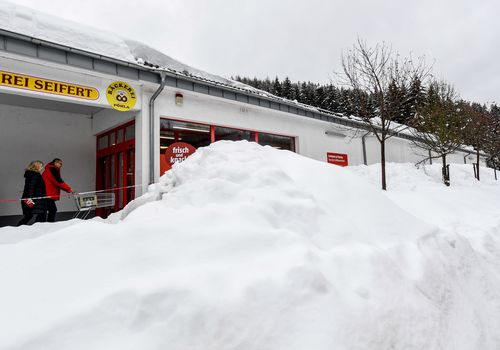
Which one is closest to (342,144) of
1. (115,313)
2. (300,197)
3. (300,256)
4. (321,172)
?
(321,172)

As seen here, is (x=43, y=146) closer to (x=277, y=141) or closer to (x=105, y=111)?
(x=105, y=111)

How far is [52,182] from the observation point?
6.63m

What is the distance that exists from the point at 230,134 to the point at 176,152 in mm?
2039

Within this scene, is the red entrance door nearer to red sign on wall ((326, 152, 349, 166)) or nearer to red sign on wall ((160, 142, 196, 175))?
red sign on wall ((160, 142, 196, 175))

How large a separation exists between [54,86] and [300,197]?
5912mm

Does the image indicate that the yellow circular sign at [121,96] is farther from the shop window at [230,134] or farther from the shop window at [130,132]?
the shop window at [230,134]

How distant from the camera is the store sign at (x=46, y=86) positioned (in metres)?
5.55

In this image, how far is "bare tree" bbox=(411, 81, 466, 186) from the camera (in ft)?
39.0

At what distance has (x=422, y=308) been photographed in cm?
217

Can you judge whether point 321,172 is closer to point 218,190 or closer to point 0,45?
point 218,190

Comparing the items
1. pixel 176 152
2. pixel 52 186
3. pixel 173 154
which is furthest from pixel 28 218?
pixel 176 152

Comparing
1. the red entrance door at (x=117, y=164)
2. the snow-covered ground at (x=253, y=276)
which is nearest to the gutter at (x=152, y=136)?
the red entrance door at (x=117, y=164)

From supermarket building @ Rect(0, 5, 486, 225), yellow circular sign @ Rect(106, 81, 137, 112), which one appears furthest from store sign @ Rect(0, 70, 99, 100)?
yellow circular sign @ Rect(106, 81, 137, 112)

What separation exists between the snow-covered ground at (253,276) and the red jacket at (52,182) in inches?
185
